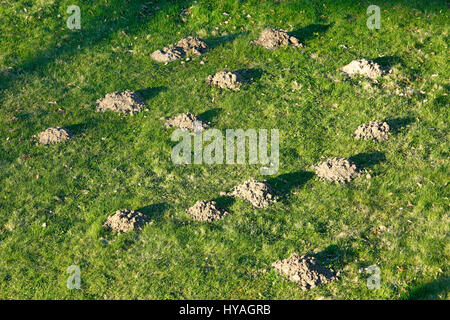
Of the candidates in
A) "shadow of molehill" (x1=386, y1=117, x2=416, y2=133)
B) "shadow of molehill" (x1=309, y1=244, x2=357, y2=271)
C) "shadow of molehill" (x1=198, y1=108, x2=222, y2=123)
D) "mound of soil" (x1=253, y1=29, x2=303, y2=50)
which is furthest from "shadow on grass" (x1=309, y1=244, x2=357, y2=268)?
"mound of soil" (x1=253, y1=29, x2=303, y2=50)

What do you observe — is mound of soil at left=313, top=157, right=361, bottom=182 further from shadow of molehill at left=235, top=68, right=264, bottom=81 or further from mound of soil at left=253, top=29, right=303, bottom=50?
mound of soil at left=253, top=29, right=303, bottom=50

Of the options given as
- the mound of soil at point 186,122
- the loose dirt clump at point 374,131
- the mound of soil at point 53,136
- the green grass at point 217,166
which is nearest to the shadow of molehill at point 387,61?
the green grass at point 217,166

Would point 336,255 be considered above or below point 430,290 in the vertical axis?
below

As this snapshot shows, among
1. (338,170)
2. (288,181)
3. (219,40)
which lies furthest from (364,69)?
(288,181)

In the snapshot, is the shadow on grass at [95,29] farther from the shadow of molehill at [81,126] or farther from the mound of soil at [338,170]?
the mound of soil at [338,170]

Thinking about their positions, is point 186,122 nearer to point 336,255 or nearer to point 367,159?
point 367,159
